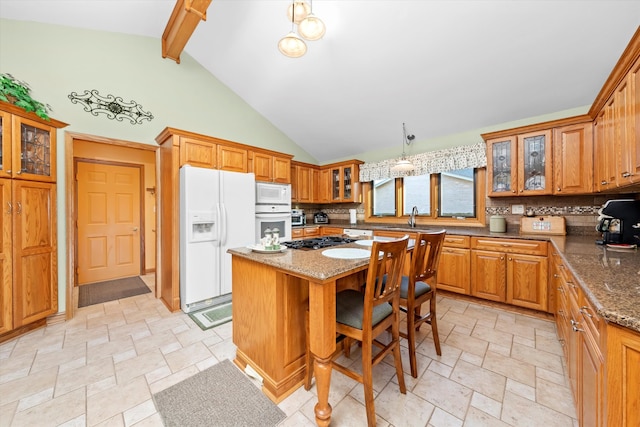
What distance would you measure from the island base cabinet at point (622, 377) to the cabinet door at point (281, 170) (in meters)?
3.61

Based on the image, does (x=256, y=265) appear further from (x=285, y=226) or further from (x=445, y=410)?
(x=285, y=226)

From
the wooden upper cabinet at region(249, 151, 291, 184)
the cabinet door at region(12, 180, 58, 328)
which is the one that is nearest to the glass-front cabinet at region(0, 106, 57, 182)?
the cabinet door at region(12, 180, 58, 328)

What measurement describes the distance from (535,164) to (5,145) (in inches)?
211

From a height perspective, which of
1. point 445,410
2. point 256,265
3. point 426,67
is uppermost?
point 426,67

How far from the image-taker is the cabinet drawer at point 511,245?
8.46 feet

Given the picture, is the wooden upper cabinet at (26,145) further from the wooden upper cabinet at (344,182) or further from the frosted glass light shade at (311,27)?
the wooden upper cabinet at (344,182)

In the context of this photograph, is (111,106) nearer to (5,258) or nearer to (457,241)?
Answer: (5,258)

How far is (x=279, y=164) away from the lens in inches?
153

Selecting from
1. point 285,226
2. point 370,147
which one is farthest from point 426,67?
point 285,226

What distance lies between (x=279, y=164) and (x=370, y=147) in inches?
72.4

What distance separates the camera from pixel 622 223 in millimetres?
1957

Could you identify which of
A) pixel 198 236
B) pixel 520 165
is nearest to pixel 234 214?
pixel 198 236

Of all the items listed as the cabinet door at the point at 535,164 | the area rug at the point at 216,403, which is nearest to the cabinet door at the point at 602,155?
the cabinet door at the point at 535,164

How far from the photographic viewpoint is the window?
11.9ft
